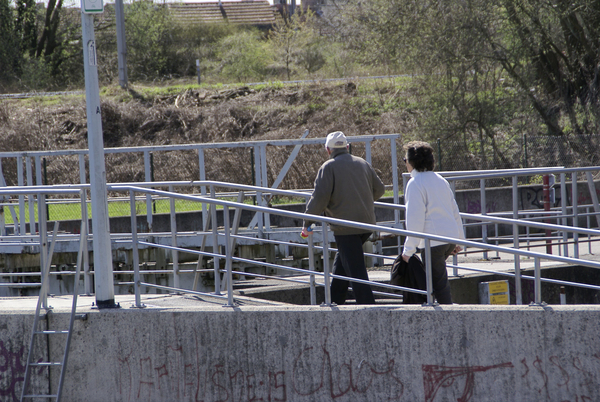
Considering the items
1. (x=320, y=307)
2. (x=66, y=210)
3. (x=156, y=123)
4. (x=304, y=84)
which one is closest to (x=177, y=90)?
(x=156, y=123)

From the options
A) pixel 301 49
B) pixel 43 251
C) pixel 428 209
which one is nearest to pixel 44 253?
pixel 43 251

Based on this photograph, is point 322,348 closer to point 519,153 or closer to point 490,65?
point 519,153

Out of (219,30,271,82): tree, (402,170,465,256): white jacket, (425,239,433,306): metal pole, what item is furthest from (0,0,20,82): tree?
(425,239,433,306): metal pole

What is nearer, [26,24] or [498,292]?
[498,292]

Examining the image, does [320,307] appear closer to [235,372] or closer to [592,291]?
[235,372]

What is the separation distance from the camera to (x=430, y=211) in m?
4.79

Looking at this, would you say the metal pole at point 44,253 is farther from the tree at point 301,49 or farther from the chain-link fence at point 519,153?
the tree at point 301,49

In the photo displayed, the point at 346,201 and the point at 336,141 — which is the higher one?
the point at 336,141

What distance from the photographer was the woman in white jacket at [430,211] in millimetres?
4738

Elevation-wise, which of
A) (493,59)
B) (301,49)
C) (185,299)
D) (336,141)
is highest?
(301,49)

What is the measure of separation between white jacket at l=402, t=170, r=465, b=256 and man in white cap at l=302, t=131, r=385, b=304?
502mm

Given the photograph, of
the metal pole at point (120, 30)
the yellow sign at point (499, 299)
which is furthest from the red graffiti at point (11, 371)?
the metal pole at point (120, 30)

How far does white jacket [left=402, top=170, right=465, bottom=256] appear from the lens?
4.73 meters

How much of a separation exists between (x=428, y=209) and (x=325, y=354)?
52.1 inches
